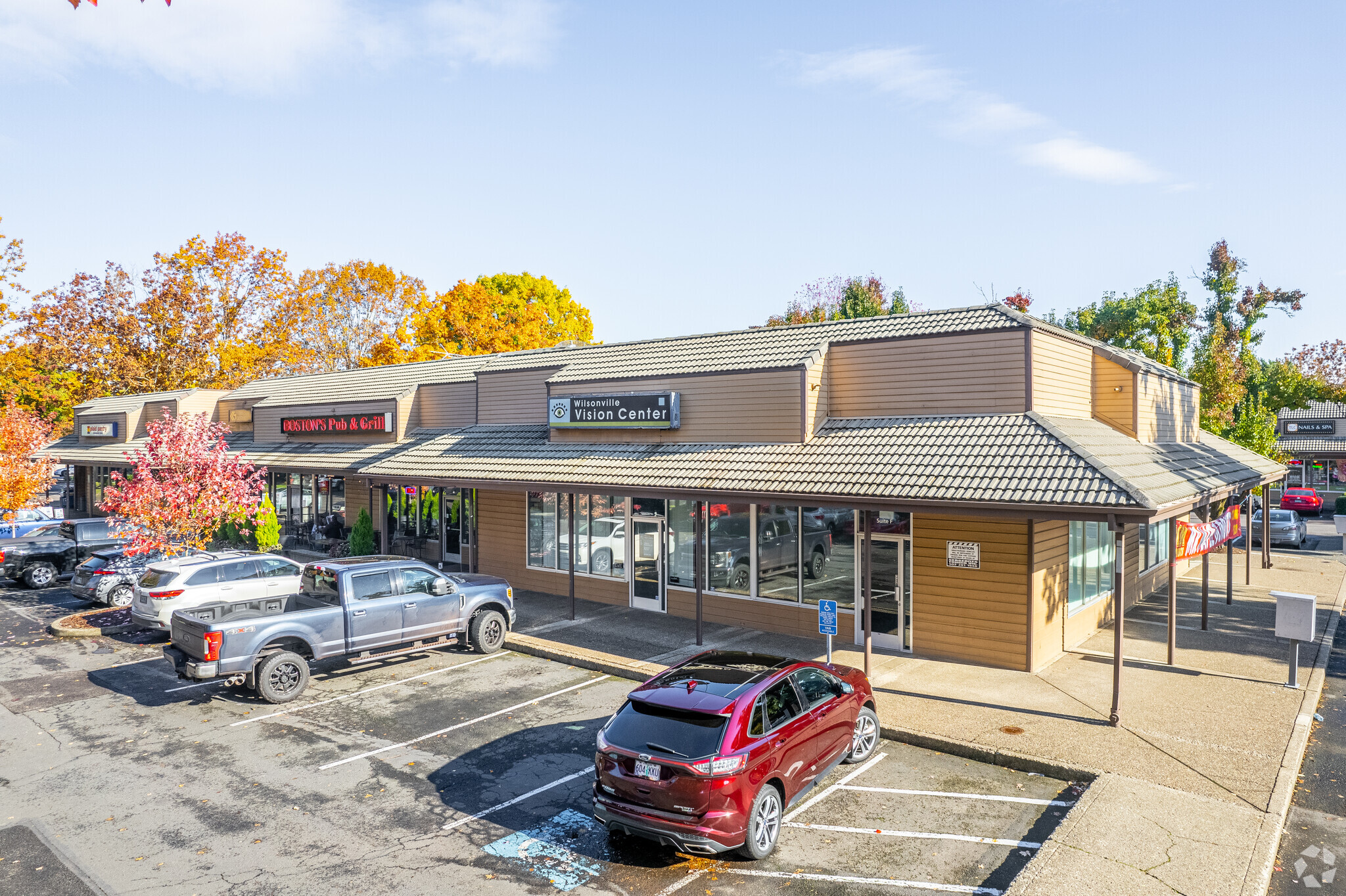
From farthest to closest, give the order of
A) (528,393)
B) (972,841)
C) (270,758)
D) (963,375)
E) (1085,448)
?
(528,393), (963,375), (1085,448), (270,758), (972,841)

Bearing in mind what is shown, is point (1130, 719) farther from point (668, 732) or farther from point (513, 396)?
point (513, 396)

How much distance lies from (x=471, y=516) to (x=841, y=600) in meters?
11.8

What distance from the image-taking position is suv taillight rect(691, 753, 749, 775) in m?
6.94

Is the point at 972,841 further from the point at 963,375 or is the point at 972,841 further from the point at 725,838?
the point at 963,375

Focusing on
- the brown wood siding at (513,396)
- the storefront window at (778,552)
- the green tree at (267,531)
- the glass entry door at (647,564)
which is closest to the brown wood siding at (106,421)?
the green tree at (267,531)

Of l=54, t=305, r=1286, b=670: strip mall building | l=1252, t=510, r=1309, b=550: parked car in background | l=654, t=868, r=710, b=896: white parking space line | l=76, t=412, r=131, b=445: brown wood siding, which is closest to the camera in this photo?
l=654, t=868, r=710, b=896: white parking space line

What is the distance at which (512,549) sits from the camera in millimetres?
21312

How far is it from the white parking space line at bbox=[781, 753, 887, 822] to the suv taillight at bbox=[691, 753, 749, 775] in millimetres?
1430

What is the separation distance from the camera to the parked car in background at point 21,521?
79.9 feet

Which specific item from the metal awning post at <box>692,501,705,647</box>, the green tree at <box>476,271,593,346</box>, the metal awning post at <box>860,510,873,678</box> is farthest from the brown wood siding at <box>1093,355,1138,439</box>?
the green tree at <box>476,271,593,346</box>

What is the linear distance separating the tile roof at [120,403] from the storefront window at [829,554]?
28.9 m

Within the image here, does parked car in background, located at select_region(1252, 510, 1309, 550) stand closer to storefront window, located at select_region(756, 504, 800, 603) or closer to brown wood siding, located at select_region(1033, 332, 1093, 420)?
brown wood siding, located at select_region(1033, 332, 1093, 420)

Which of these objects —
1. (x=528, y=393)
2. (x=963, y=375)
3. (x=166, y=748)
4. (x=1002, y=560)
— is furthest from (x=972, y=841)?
(x=528, y=393)

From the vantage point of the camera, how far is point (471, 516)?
2280cm
